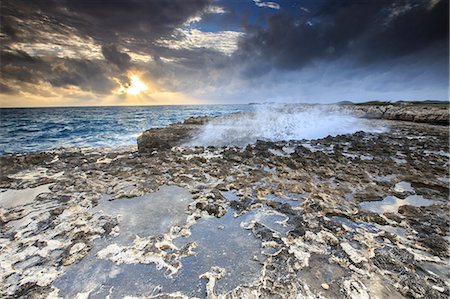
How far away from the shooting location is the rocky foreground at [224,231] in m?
3.07

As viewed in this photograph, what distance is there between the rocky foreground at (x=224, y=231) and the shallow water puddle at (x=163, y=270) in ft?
0.07

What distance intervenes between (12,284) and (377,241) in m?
6.07

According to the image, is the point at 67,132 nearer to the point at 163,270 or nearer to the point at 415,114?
the point at 163,270

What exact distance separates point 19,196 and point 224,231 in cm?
589

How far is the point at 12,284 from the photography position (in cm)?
303

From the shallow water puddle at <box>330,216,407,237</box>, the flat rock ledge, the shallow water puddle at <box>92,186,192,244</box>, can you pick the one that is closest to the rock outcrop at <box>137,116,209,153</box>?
the flat rock ledge

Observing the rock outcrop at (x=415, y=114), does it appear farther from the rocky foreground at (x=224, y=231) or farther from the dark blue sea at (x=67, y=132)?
the dark blue sea at (x=67, y=132)

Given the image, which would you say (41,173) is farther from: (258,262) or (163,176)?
(258,262)

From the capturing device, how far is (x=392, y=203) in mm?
5570

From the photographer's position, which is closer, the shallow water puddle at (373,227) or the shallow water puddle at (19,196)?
the shallow water puddle at (373,227)

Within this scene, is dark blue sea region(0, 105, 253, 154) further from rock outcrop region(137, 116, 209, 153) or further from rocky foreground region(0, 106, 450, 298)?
rocky foreground region(0, 106, 450, 298)

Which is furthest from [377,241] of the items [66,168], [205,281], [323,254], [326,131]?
[326,131]

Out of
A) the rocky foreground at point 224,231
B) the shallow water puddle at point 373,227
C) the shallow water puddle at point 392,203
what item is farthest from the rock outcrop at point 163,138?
the shallow water puddle at point 392,203

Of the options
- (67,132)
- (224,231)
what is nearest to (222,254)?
(224,231)
